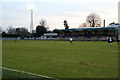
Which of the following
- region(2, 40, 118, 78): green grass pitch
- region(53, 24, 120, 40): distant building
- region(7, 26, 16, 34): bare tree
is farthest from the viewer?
region(7, 26, 16, 34): bare tree

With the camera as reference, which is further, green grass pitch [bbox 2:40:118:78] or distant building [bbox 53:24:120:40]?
distant building [bbox 53:24:120:40]

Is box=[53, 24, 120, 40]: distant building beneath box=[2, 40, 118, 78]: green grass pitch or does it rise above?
above

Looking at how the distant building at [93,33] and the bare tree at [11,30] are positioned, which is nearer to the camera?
the distant building at [93,33]

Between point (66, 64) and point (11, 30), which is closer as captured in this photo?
point (66, 64)

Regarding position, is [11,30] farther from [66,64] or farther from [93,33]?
[66,64]

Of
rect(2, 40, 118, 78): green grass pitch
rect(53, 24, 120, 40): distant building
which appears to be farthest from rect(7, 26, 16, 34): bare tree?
rect(2, 40, 118, 78): green grass pitch

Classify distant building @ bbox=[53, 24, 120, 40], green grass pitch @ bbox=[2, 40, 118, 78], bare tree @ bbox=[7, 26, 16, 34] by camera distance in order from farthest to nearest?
bare tree @ bbox=[7, 26, 16, 34] → distant building @ bbox=[53, 24, 120, 40] → green grass pitch @ bbox=[2, 40, 118, 78]

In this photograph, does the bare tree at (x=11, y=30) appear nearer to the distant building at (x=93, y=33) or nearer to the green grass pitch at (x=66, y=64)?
the distant building at (x=93, y=33)

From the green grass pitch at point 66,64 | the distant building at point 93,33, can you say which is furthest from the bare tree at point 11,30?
the green grass pitch at point 66,64

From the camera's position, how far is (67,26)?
340 feet

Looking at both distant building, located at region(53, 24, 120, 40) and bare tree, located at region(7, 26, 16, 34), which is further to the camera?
bare tree, located at region(7, 26, 16, 34)

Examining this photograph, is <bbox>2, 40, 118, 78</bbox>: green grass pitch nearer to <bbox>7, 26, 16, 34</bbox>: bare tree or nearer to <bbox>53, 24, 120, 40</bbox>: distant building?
<bbox>53, 24, 120, 40</bbox>: distant building

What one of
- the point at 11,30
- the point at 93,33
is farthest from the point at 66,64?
the point at 11,30

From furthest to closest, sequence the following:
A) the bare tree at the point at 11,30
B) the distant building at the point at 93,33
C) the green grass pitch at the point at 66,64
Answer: the bare tree at the point at 11,30
the distant building at the point at 93,33
the green grass pitch at the point at 66,64
